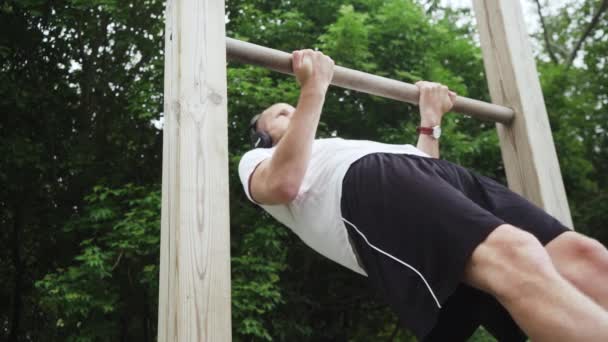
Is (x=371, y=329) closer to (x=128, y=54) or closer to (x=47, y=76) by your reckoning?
(x=128, y=54)

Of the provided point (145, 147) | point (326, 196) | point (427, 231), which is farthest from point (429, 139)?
point (145, 147)

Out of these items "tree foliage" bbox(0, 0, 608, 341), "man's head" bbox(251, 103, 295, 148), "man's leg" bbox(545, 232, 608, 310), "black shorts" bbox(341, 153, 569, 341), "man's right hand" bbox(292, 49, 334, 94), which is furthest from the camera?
"tree foliage" bbox(0, 0, 608, 341)

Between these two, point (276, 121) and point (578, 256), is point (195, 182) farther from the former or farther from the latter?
point (578, 256)

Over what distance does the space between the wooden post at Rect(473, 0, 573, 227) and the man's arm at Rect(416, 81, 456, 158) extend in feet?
0.71

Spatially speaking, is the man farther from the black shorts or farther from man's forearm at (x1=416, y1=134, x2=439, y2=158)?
man's forearm at (x1=416, y1=134, x2=439, y2=158)

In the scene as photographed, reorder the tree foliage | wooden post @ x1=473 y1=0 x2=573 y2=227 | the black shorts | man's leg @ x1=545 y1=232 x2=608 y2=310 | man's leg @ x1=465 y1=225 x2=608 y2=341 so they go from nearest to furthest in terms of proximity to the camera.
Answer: man's leg @ x1=465 y1=225 x2=608 y2=341 < the black shorts < man's leg @ x1=545 y1=232 x2=608 y2=310 < wooden post @ x1=473 y1=0 x2=573 y2=227 < the tree foliage

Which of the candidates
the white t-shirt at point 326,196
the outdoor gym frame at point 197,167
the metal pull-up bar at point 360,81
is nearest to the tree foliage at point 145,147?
the metal pull-up bar at point 360,81

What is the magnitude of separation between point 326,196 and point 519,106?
2.90ft

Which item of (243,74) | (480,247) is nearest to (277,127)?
(480,247)

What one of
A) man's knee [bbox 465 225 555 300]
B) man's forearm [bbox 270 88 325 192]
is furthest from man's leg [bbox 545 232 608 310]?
man's forearm [bbox 270 88 325 192]

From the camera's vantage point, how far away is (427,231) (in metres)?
1.05

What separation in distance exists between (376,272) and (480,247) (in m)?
0.26

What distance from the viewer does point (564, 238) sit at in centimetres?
122

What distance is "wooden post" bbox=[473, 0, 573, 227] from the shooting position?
5.61 ft
